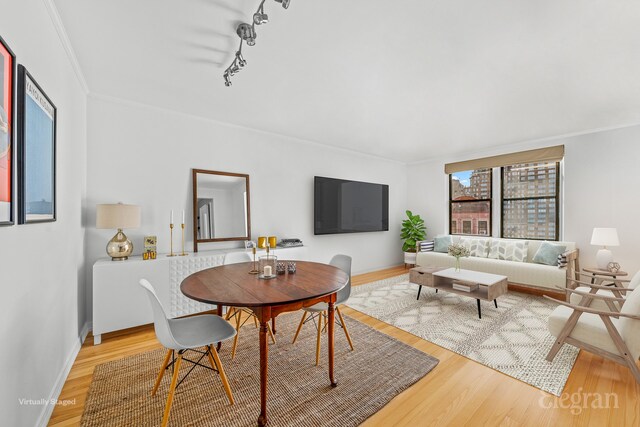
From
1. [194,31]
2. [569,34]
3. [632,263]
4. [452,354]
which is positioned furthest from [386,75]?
[632,263]

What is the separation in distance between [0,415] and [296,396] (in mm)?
1429

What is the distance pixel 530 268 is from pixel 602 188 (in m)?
1.62

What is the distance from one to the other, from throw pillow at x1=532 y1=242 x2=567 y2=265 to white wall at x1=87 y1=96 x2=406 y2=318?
2.93m

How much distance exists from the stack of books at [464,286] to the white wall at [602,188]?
2408mm

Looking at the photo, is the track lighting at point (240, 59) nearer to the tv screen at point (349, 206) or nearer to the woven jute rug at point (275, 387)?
Answer: the woven jute rug at point (275, 387)

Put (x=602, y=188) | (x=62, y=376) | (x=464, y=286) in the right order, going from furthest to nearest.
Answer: (x=602, y=188) → (x=464, y=286) → (x=62, y=376)

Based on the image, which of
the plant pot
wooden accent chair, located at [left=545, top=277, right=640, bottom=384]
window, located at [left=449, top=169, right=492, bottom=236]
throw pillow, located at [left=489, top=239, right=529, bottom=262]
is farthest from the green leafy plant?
wooden accent chair, located at [left=545, top=277, right=640, bottom=384]

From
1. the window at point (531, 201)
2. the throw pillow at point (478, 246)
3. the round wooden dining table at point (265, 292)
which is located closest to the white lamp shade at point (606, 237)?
the window at point (531, 201)

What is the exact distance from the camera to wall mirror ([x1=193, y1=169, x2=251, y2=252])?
11.6 ft

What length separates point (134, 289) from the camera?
2.76 metres

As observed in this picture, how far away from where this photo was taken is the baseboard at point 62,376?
1.57 m

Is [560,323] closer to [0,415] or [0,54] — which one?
[0,415]

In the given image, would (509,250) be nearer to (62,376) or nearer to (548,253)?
(548,253)

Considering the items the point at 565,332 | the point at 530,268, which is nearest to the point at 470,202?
the point at 530,268
